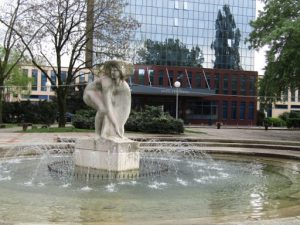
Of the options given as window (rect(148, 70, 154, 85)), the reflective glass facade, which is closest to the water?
window (rect(148, 70, 154, 85))

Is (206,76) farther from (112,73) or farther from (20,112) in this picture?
(112,73)

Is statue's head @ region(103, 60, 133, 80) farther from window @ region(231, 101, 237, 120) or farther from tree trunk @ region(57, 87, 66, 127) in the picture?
window @ region(231, 101, 237, 120)

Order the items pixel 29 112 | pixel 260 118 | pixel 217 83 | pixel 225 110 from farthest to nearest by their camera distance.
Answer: pixel 260 118 → pixel 225 110 → pixel 217 83 → pixel 29 112

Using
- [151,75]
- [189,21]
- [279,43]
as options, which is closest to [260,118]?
[189,21]

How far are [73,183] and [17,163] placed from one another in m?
4.69

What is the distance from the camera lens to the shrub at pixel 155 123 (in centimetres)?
3180

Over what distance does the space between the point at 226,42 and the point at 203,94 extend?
47.5 feet

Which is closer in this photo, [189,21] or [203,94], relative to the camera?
[203,94]

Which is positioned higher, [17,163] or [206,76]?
[206,76]

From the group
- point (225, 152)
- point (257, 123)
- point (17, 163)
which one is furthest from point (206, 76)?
point (17, 163)

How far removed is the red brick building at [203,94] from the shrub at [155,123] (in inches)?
1505

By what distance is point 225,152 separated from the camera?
64.5ft

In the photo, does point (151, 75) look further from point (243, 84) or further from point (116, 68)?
point (116, 68)

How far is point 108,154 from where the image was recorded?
11.9 meters
